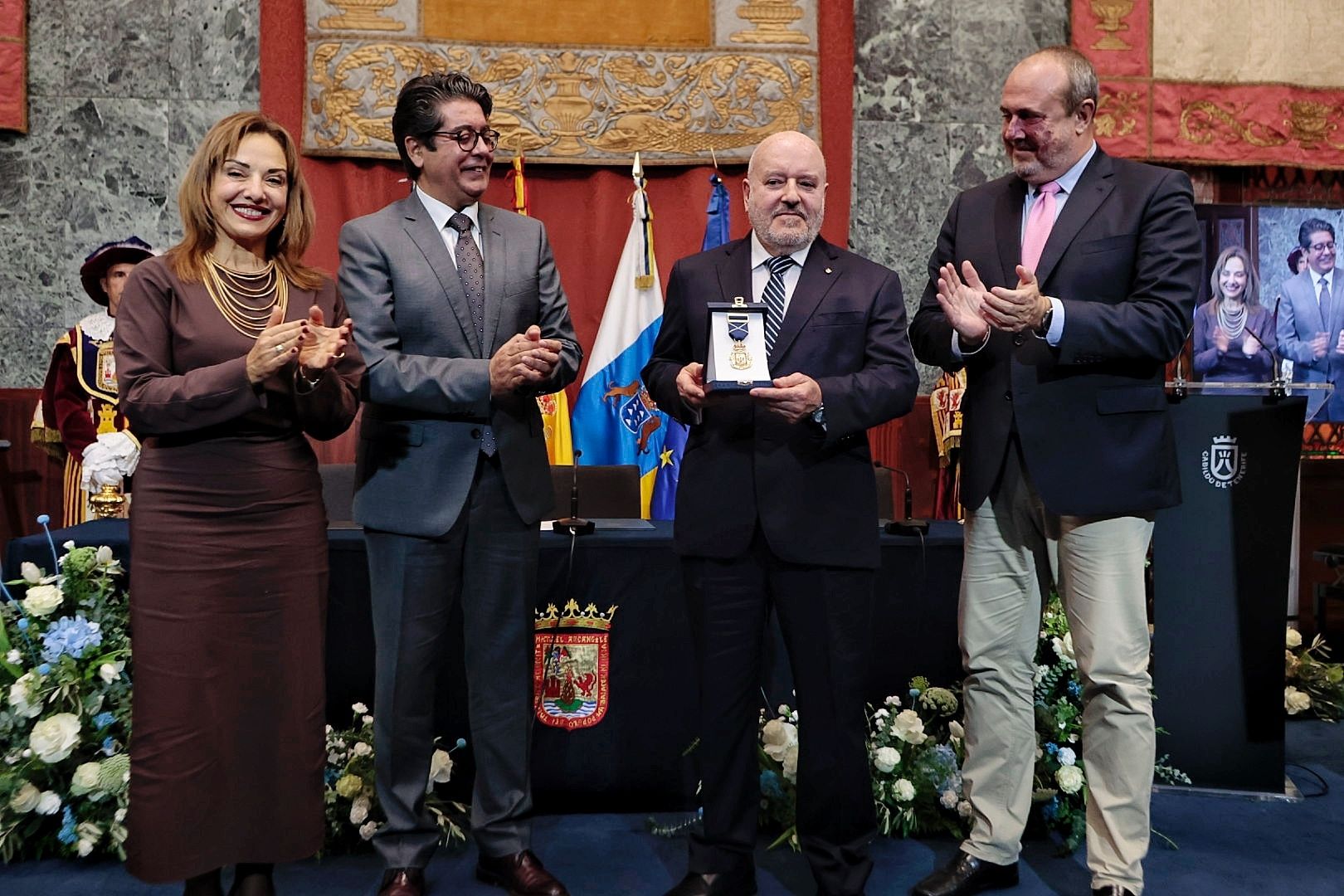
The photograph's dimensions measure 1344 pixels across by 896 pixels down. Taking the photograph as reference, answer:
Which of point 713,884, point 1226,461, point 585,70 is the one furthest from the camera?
point 585,70

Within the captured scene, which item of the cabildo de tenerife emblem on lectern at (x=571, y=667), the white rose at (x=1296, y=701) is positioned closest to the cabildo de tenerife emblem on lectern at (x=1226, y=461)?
the white rose at (x=1296, y=701)

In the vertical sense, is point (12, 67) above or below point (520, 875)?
above

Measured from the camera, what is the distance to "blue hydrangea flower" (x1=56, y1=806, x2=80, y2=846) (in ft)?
9.68

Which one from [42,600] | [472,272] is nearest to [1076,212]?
[472,272]

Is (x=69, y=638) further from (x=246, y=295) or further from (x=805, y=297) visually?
(x=805, y=297)

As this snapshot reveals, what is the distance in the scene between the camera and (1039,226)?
275cm

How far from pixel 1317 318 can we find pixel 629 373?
3.90m

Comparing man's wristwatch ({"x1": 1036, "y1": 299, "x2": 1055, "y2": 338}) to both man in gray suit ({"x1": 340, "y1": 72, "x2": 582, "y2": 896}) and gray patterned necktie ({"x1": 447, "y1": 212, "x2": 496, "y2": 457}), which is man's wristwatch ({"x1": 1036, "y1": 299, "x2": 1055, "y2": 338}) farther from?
gray patterned necktie ({"x1": 447, "y1": 212, "x2": 496, "y2": 457})

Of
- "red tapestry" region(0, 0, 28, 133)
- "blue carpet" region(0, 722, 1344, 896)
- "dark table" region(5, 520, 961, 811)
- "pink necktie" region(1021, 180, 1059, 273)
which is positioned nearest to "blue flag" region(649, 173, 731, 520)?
"dark table" region(5, 520, 961, 811)

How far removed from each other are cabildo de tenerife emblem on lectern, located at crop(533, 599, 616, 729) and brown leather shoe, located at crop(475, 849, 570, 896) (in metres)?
0.55

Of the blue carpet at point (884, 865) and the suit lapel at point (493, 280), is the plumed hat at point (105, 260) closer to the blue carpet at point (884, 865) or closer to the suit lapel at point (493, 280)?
the suit lapel at point (493, 280)

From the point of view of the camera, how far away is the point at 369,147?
234 inches

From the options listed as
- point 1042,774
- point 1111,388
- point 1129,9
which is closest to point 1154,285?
point 1111,388

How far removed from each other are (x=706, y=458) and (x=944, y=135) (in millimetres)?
4470
